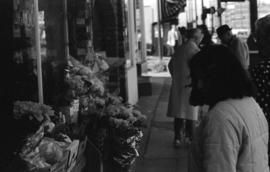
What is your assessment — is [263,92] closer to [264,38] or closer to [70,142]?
[264,38]

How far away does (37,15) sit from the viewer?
5211 millimetres

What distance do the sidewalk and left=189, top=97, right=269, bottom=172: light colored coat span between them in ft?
14.8

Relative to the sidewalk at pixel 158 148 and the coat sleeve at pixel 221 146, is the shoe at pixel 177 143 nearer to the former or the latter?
the sidewalk at pixel 158 148

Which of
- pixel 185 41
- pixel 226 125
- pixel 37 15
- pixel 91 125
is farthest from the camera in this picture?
pixel 185 41

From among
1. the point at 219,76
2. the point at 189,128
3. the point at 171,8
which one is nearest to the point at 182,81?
the point at 189,128

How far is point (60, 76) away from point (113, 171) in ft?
3.35

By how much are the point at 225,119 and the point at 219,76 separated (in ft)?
0.70

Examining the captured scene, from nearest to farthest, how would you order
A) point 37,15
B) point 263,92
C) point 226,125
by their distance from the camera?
point 226,125, point 263,92, point 37,15

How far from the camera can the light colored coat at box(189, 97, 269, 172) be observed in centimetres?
Result: 267

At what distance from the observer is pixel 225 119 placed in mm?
2695

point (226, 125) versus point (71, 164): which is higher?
point (226, 125)

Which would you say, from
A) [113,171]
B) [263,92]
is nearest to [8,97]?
[113,171]

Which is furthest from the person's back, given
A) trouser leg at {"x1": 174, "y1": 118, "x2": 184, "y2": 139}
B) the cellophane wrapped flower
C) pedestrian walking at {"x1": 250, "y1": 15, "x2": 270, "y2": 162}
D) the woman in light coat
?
trouser leg at {"x1": 174, "y1": 118, "x2": 184, "y2": 139}

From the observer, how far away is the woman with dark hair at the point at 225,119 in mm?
2676
